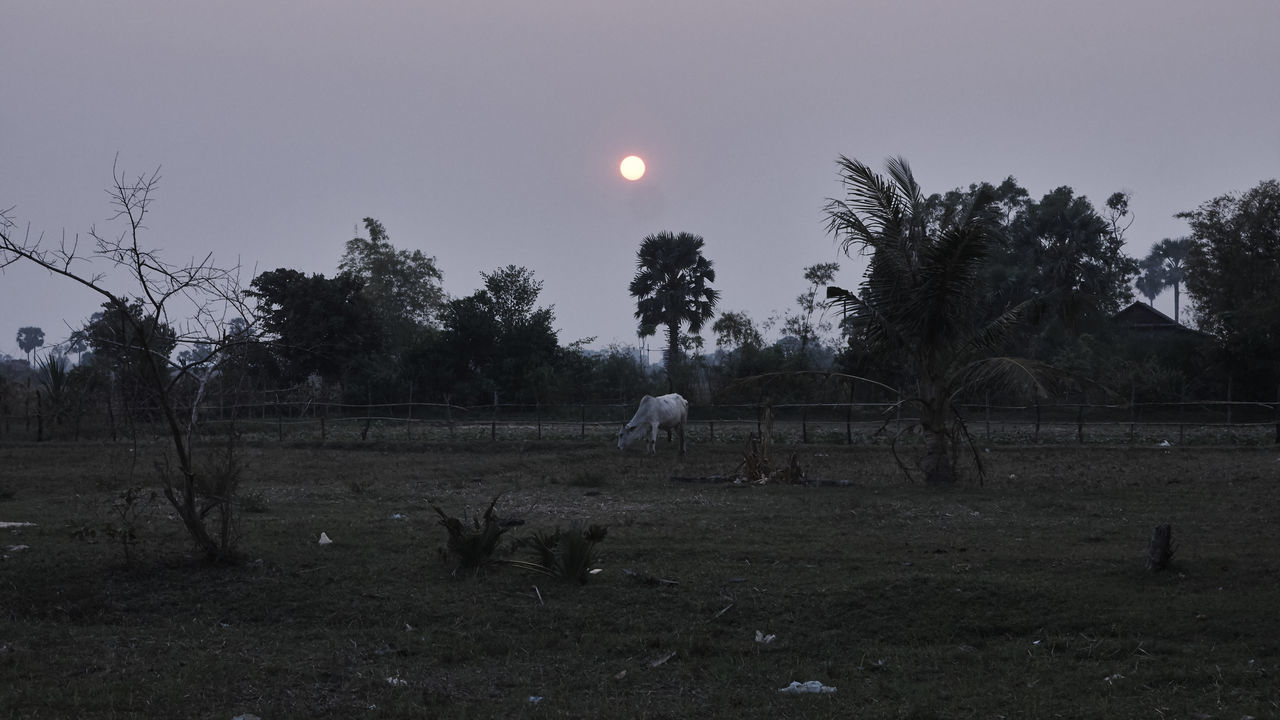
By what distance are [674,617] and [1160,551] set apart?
4094mm

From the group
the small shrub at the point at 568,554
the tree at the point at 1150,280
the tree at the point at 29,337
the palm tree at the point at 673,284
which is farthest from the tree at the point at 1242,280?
the tree at the point at 29,337

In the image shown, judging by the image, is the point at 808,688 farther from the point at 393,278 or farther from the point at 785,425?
the point at 393,278

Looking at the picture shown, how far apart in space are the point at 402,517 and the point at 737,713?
7.77 m

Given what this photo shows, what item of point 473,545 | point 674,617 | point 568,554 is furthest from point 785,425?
point 674,617

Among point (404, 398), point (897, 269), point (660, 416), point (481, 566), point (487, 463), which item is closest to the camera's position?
point (481, 566)

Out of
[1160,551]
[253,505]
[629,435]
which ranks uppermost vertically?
[629,435]

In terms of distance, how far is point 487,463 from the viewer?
71.9 ft

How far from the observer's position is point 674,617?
755 cm

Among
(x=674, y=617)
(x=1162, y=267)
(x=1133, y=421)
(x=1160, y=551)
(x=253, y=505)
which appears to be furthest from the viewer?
(x=1162, y=267)

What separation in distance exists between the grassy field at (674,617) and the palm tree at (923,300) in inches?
114

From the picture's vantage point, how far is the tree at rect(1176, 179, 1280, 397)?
3192cm

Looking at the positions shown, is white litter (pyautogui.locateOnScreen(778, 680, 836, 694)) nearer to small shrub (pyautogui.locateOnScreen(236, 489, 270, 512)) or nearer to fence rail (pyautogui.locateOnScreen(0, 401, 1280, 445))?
small shrub (pyautogui.locateOnScreen(236, 489, 270, 512))

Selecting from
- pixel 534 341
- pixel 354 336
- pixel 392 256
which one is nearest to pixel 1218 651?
pixel 534 341

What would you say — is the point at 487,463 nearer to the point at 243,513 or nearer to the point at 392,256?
the point at 243,513
